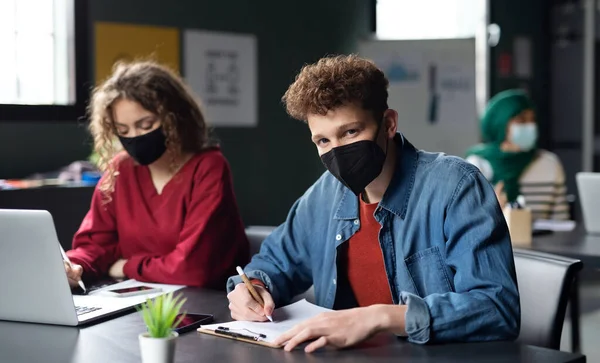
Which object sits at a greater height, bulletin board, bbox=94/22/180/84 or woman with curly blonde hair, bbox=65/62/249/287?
bulletin board, bbox=94/22/180/84

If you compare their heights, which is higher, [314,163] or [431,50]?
[431,50]

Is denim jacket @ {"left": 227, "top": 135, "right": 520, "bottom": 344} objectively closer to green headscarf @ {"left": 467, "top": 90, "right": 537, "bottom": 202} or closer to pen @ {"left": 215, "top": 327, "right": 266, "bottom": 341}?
pen @ {"left": 215, "top": 327, "right": 266, "bottom": 341}

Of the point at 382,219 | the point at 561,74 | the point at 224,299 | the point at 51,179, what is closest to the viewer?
the point at 382,219

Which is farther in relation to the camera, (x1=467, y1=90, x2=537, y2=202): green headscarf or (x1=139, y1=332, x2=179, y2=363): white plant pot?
(x1=467, y1=90, x2=537, y2=202): green headscarf

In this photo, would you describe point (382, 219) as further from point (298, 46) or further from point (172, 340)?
Answer: point (298, 46)

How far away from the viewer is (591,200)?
121 inches

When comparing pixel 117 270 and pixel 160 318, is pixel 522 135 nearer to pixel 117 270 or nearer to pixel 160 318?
pixel 117 270

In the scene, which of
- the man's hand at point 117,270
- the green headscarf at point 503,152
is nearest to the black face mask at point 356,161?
the man's hand at point 117,270

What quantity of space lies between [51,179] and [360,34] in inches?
102

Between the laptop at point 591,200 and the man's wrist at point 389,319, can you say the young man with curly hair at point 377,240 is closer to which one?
the man's wrist at point 389,319

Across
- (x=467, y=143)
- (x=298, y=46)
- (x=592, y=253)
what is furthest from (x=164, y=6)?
(x=592, y=253)

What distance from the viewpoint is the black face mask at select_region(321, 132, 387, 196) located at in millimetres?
1662

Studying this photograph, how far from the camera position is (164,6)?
4.55 metres

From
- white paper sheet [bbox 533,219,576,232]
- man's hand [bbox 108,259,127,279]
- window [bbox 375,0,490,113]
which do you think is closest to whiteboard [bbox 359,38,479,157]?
window [bbox 375,0,490,113]
